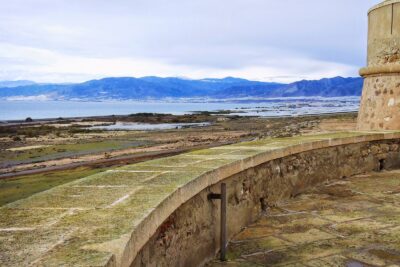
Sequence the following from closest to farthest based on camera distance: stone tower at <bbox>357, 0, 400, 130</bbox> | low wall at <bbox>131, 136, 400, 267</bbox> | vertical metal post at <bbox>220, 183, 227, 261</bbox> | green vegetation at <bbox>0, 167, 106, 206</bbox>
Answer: low wall at <bbox>131, 136, 400, 267</bbox> → vertical metal post at <bbox>220, 183, 227, 261</bbox> → stone tower at <bbox>357, 0, 400, 130</bbox> → green vegetation at <bbox>0, 167, 106, 206</bbox>

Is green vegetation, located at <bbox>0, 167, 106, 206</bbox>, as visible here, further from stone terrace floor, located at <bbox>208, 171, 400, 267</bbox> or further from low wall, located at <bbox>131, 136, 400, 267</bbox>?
stone terrace floor, located at <bbox>208, 171, 400, 267</bbox>

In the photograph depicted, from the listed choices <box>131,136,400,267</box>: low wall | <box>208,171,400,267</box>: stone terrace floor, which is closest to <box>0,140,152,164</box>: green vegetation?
<box>131,136,400,267</box>: low wall

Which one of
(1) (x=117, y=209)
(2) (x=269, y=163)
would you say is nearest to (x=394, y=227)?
(2) (x=269, y=163)

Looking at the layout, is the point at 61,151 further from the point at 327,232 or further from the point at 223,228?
the point at 223,228

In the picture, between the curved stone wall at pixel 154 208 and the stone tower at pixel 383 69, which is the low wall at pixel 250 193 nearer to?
the curved stone wall at pixel 154 208

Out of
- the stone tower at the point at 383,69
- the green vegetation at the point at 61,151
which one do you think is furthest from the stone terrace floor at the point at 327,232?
the green vegetation at the point at 61,151

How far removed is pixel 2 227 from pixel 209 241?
6.20 ft

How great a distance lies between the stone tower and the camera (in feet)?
25.6

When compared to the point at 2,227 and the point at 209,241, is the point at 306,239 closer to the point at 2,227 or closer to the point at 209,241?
the point at 209,241

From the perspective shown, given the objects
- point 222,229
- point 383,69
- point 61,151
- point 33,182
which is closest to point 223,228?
point 222,229

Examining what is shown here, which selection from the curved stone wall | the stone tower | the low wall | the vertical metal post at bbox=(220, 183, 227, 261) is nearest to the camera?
the curved stone wall

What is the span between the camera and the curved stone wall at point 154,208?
211cm

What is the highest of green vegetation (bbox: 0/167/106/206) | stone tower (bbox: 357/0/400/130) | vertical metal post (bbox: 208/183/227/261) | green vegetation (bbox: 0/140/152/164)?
stone tower (bbox: 357/0/400/130)

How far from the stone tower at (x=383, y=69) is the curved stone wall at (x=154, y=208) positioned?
95.5 inches
